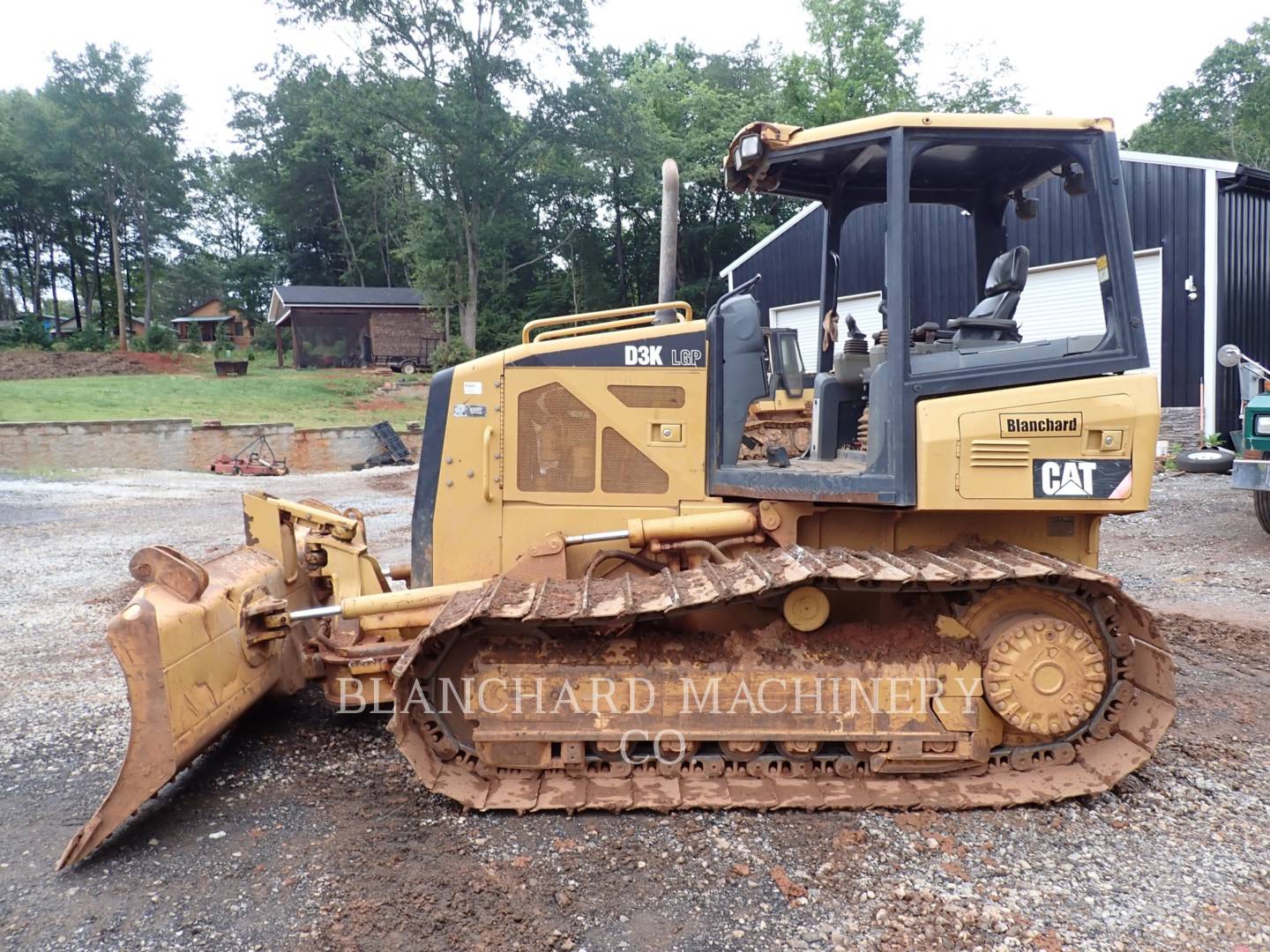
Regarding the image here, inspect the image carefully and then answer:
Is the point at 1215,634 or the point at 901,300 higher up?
the point at 901,300

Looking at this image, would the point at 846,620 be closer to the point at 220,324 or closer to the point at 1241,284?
the point at 1241,284

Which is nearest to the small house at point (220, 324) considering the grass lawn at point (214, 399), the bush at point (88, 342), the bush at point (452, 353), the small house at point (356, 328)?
the small house at point (356, 328)

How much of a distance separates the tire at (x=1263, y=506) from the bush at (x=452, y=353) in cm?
2826

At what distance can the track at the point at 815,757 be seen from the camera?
3.28 m

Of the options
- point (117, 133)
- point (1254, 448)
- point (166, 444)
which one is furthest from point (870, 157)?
point (117, 133)

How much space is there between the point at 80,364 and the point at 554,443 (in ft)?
118

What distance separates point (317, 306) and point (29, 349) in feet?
37.6

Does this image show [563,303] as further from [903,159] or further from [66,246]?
[903,159]

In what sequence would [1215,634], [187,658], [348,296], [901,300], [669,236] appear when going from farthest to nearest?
[348,296]
[1215,634]
[669,236]
[901,300]
[187,658]

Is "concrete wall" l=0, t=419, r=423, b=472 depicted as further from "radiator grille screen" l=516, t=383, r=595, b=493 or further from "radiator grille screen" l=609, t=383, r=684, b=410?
"radiator grille screen" l=609, t=383, r=684, b=410

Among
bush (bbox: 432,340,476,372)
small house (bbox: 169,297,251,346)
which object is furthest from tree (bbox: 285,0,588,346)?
small house (bbox: 169,297,251,346)

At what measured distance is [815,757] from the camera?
353 centimetres

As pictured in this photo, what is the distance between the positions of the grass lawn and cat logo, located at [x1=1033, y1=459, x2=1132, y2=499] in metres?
23.5

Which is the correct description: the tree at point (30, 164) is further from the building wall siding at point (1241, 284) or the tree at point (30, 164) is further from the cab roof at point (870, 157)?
the cab roof at point (870, 157)
